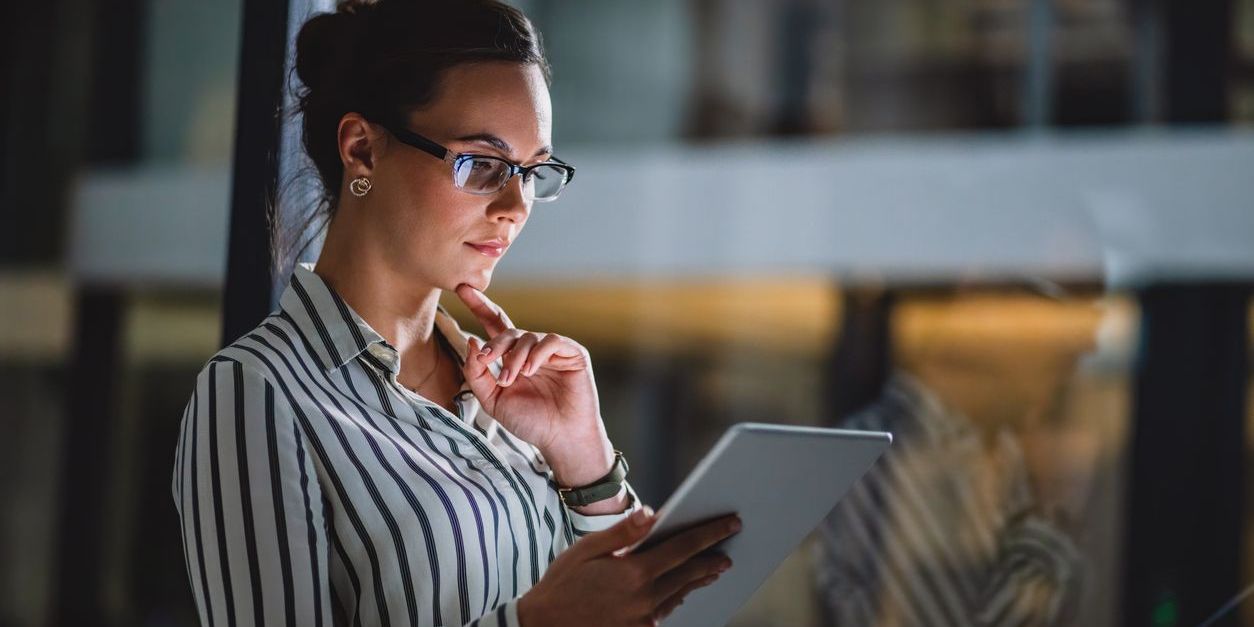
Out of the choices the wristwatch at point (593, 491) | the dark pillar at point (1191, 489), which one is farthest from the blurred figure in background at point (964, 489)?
the wristwatch at point (593, 491)

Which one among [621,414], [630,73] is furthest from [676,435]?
[630,73]

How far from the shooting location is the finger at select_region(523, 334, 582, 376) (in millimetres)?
1090

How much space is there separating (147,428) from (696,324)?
2359 millimetres

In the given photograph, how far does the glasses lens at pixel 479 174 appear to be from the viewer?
105cm

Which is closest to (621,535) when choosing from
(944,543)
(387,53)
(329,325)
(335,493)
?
(335,493)

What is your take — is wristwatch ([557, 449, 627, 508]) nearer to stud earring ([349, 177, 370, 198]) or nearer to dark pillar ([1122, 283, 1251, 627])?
stud earring ([349, 177, 370, 198])

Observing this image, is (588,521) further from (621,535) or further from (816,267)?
(816,267)

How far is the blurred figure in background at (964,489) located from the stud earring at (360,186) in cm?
215

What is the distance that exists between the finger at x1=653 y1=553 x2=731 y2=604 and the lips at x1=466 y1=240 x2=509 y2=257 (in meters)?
0.33

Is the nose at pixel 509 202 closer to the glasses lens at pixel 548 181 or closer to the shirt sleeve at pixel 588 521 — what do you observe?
the glasses lens at pixel 548 181

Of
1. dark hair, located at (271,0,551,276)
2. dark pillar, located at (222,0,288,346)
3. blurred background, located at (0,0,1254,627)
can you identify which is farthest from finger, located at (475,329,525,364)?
blurred background, located at (0,0,1254,627)

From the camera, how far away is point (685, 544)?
0.87 m

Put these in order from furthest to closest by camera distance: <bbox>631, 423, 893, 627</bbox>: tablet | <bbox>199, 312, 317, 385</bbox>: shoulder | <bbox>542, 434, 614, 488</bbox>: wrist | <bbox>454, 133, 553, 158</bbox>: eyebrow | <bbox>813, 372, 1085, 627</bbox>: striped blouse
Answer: <bbox>813, 372, 1085, 627</bbox>: striped blouse
<bbox>542, 434, 614, 488</bbox>: wrist
<bbox>454, 133, 553, 158</bbox>: eyebrow
<bbox>199, 312, 317, 385</bbox>: shoulder
<bbox>631, 423, 893, 627</bbox>: tablet

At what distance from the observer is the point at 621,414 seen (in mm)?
5539
